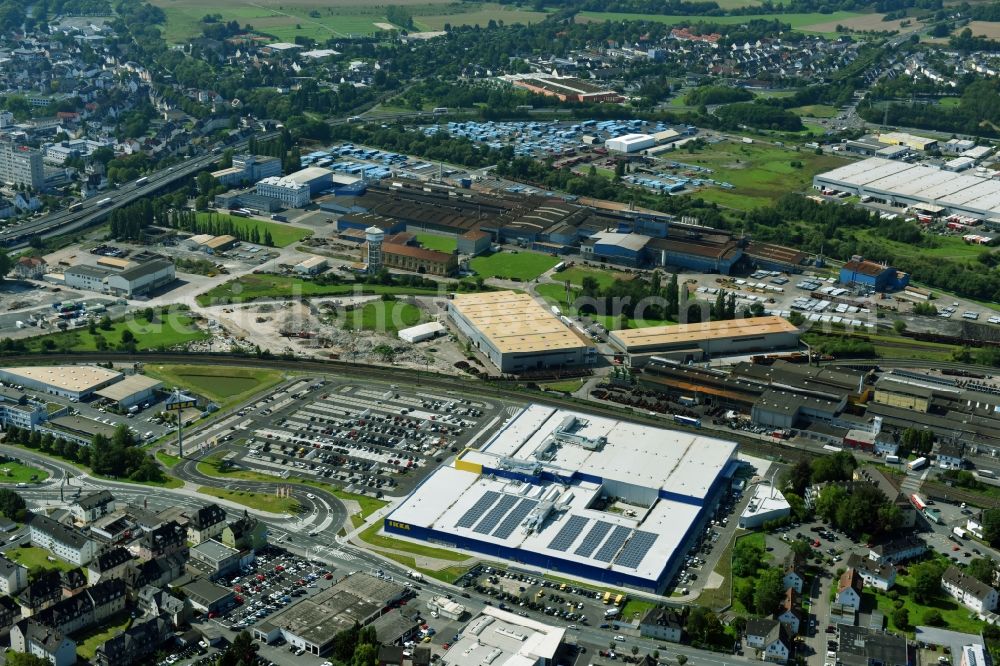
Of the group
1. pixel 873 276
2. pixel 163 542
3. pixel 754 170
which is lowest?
pixel 163 542

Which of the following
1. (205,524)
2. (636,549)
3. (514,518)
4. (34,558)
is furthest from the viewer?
(514,518)

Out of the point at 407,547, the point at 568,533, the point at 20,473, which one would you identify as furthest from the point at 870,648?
the point at 20,473

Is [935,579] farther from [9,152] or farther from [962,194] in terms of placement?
[9,152]

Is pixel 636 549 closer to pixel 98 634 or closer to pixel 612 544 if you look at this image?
pixel 612 544

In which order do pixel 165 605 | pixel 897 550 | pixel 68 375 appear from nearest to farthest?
pixel 165 605
pixel 897 550
pixel 68 375

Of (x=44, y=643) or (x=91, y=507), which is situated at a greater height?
(x=91, y=507)

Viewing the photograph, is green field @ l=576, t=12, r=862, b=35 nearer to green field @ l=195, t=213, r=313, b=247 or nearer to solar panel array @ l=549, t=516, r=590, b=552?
green field @ l=195, t=213, r=313, b=247

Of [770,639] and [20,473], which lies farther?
[20,473]

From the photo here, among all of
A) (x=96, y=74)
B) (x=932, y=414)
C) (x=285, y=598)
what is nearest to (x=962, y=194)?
(x=932, y=414)

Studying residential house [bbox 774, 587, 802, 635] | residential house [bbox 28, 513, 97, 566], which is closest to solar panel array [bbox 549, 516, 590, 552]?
residential house [bbox 774, 587, 802, 635]
